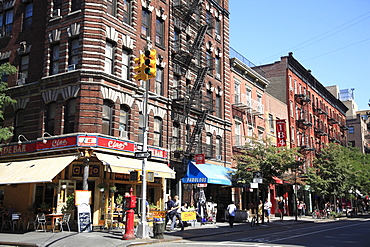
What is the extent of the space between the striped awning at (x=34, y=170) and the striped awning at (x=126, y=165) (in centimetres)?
176

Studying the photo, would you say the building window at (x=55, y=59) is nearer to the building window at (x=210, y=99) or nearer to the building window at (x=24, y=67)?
the building window at (x=24, y=67)

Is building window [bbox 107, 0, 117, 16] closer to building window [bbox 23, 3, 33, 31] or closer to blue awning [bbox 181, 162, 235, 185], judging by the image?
building window [bbox 23, 3, 33, 31]

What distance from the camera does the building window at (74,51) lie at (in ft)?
72.4

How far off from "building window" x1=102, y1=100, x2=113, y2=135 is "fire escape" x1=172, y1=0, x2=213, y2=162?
636 cm

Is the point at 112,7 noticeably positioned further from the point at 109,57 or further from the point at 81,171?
the point at 81,171

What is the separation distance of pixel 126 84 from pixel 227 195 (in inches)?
623

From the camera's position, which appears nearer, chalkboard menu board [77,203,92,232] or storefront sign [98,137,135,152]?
chalkboard menu board [77,203,92,232]

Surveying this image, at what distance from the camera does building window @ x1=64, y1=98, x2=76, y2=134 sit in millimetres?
21391

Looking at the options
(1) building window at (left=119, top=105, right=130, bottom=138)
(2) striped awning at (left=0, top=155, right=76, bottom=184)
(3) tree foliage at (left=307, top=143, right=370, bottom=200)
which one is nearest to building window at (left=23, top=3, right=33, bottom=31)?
(1) building window at (left=119, top=105, right=130, bottom=138)

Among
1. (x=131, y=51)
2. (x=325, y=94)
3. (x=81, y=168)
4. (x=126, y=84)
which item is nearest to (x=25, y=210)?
(x=81, y=168)

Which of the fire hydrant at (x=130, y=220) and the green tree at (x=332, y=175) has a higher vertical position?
the green tree at (x=332, y=175)

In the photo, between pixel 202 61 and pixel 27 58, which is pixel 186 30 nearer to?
pixel 202 61

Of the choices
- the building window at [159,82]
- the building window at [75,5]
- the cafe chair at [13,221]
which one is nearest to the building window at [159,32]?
the building window at [159,82]

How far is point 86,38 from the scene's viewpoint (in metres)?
21.6
